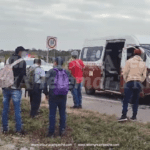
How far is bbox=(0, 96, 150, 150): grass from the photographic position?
5515mm

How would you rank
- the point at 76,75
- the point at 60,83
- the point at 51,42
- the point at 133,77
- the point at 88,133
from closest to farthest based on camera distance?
the point at 60,83, the point at 88,133, the point at 133,77, the point at 76,75, the point at 51,42

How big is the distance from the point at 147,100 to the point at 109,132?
587 centimetres

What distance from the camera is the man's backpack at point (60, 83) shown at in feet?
19.1

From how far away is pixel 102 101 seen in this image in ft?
38.2

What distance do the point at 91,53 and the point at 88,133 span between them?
7052 mm

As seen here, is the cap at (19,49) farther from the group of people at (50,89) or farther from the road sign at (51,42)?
the road sign at (51,42)

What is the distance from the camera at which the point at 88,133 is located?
6211 mm

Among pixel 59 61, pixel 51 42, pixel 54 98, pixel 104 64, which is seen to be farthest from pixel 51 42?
pixel 54 98

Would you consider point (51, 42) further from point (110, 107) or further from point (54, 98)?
point (54, 98)

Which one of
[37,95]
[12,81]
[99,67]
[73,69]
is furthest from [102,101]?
[12,81]

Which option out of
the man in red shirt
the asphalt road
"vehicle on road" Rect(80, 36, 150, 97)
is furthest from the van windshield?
the man in red shirt

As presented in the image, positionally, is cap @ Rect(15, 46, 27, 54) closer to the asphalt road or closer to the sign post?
the asphalt road

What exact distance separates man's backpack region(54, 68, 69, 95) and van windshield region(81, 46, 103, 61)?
6614 millimetres

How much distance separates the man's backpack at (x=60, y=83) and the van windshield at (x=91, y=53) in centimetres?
661
